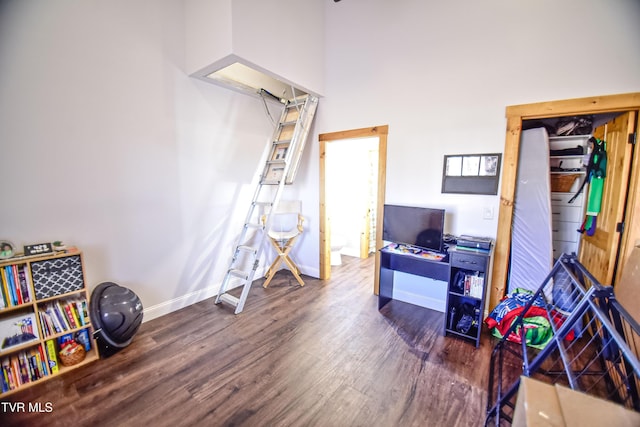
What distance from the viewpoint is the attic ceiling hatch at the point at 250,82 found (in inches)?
115

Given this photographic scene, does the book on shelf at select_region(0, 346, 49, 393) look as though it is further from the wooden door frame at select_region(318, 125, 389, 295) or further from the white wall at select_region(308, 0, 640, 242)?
the white wall at select_region(308, 0, 640, 242)

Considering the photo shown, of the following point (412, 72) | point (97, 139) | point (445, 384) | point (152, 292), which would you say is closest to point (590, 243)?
point (445, 384)

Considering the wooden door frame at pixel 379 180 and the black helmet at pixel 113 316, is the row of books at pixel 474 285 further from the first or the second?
the black helmet at pixel 113 316

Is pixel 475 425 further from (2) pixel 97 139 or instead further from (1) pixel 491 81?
(2) pixel 97 139

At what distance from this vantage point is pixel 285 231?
3.75 meters

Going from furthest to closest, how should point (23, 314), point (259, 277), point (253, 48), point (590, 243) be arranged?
point (259, 277) → point (590, 243) → point (253, 48) → point (23, 314)

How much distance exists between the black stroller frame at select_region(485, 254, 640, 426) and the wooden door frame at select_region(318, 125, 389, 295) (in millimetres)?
1586

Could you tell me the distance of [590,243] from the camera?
2652mm

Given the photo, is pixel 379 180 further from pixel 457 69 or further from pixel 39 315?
pixel 39 315

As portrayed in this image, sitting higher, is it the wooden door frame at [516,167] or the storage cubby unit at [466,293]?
the wooden door frame at [516,167]

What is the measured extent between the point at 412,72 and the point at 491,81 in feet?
2.58

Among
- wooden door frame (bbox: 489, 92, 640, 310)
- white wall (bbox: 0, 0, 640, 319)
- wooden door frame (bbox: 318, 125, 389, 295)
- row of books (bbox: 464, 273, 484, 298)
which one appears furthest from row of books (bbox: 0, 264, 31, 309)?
wooden door frame (bbox: 489, 92, 640, 310)

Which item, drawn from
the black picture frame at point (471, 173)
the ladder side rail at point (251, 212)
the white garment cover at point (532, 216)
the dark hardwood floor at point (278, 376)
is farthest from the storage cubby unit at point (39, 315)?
the white garment cover at point (532, 216)

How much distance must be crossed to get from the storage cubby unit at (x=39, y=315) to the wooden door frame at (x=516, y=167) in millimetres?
3717
